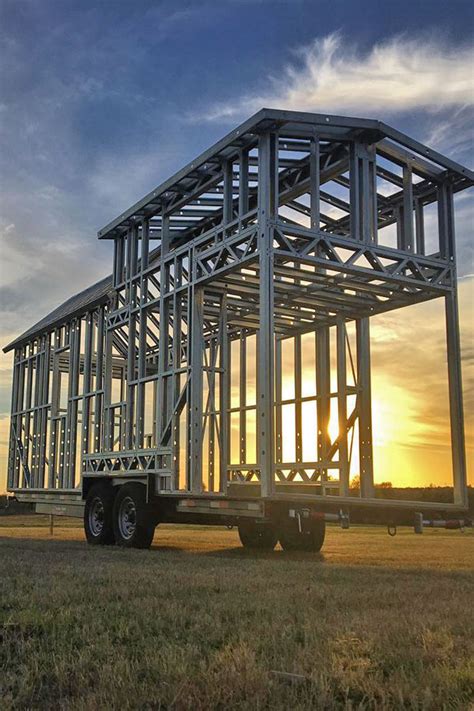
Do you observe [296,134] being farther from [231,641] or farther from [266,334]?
[231,641]

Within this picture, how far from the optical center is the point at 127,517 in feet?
46.7

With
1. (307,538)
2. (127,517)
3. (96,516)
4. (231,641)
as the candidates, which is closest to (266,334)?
(127,517)

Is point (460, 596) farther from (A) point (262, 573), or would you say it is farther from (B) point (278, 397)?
(B) point (278, 397)

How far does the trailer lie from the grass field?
Answer: 3905 mm

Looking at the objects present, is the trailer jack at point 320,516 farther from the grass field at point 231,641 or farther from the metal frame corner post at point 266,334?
the grass field at point 231,641

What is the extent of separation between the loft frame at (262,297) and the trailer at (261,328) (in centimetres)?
4

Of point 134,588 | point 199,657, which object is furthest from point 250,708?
point 134,588

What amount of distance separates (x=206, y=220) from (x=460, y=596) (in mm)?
9652

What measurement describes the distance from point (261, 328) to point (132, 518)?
4.75 m

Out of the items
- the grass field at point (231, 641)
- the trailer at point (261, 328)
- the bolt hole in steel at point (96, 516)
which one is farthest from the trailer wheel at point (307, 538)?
the grass field at point (231, 641)

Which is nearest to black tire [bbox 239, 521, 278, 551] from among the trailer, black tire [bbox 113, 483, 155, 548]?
the trailer

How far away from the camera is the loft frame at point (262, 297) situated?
487 inches

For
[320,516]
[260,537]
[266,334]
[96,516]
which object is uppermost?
[266,334]

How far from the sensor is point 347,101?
542 inches
